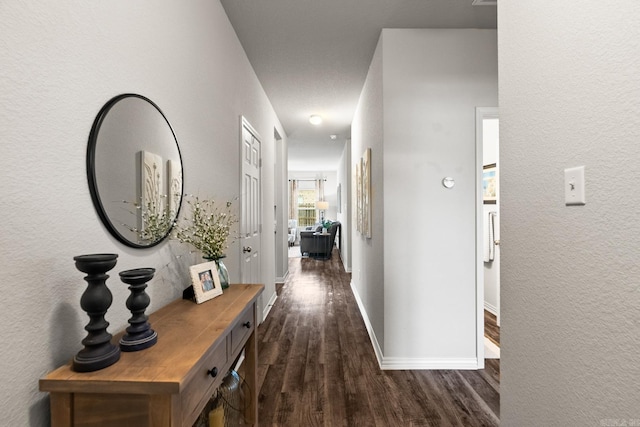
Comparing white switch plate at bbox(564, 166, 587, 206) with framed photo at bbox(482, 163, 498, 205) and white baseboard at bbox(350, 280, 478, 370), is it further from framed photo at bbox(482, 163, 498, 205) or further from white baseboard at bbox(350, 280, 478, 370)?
framed photo at bbox(482, 163, 498, 205)

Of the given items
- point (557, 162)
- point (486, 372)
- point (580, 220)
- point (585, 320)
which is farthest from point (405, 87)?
point (486, 372)

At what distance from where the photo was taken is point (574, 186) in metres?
0.91

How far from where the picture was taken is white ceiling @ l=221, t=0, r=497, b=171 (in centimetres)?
233

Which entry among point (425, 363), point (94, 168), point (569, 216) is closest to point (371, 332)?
point (425, 363)

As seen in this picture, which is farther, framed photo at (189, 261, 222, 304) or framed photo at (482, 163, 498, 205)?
framed photo at (482, 163, 498, 205)

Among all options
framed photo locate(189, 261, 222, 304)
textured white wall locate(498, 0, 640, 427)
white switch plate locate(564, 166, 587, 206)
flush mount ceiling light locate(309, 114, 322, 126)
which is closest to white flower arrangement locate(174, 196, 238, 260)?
framed photo locate(189, 261, 222, 304)

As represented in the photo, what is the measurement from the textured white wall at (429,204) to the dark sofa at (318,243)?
556 centimetres

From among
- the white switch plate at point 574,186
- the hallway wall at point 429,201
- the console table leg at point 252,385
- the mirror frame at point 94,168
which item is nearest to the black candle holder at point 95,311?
the mirror frame at point 94,168

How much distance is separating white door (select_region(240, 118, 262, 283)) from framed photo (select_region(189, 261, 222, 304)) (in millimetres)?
1157

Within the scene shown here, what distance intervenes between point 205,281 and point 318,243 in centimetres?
670

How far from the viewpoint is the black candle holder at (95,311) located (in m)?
0.80

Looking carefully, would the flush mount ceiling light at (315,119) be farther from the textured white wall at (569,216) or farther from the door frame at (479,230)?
the textured white wall at (569,216)

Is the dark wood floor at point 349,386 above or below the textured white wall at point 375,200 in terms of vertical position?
below

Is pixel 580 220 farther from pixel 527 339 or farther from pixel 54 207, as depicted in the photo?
pixel 54 207
